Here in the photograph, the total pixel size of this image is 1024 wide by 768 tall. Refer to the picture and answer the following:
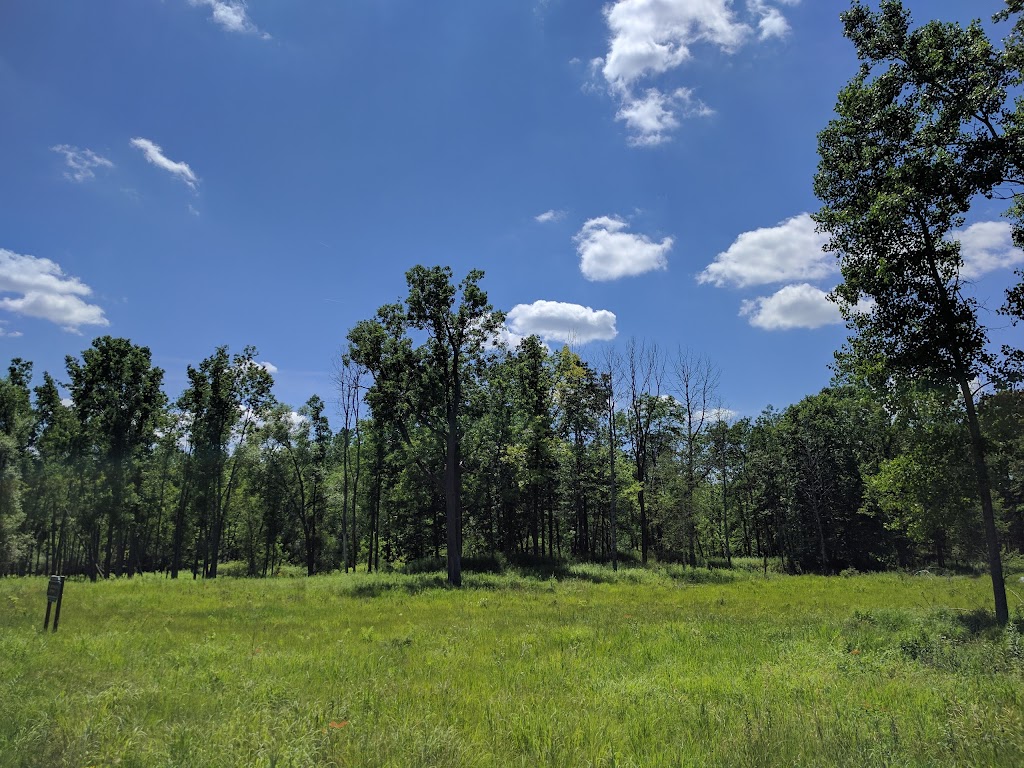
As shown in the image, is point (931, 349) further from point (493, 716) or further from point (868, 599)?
point (493, 716)

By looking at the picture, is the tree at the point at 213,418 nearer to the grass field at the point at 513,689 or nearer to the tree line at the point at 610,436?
the tree line at the point at 610,436

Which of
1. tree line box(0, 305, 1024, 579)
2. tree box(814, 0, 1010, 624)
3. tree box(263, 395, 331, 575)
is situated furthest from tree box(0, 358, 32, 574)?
tree box(814, 0, 1010, 624)

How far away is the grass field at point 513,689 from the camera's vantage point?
542cm

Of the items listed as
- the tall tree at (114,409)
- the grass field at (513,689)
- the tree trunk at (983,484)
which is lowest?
the grass field at (513,689)

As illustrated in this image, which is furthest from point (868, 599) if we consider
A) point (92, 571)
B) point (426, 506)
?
point (92, 571)

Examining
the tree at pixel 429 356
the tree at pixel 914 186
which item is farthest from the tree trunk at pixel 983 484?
the tree at pixel 429 356

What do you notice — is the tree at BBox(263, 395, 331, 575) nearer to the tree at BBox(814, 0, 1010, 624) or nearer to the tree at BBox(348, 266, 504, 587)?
the tree at BBox(348, 266, 504, 587)

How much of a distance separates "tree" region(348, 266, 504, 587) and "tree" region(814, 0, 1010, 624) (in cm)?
1818

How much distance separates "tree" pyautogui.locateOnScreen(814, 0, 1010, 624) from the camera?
42.5 ft

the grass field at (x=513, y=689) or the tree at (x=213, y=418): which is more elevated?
the tree at (x=213, y=418)

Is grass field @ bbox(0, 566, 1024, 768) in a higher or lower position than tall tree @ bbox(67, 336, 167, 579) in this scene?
lower

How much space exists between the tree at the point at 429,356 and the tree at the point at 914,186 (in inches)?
716

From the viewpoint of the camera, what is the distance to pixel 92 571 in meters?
47.6

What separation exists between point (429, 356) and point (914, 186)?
22862mm
